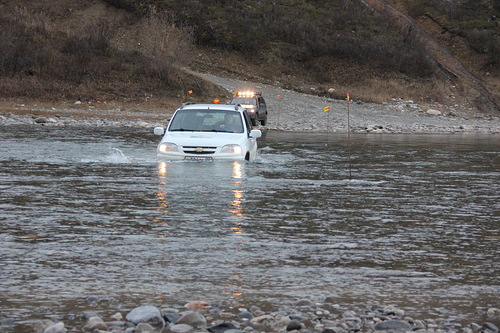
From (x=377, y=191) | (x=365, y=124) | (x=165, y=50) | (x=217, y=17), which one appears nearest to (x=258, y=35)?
(x=217, y=17)

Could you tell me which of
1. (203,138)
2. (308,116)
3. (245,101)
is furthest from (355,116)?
(203,138)

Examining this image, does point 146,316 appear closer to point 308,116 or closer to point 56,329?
point 56,329

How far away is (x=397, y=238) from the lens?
10477mm

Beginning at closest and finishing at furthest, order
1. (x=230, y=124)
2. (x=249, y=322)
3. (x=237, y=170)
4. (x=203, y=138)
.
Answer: (x=249, y=322)
(x=237, y=170)
(x=203, y=138)
(x=230, y=124)

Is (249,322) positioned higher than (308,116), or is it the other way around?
(308,116)

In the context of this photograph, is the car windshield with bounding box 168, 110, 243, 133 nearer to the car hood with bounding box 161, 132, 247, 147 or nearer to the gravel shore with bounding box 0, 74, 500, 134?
the car hood with bounding box 161, 132, 247, 147

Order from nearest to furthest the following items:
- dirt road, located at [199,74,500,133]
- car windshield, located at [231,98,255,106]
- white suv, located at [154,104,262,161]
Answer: white suv, located at [154,104,262,161], car windshield, located at [231,98,255,106], dirt road, located at [199,74,500,133]

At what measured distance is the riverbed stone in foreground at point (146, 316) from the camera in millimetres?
6410

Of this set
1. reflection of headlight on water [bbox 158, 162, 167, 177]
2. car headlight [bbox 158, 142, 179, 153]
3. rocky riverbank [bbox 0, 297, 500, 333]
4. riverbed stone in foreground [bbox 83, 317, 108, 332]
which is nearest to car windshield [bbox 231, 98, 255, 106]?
reflection of headlight on water [bbox 158, 162, 167, 177]

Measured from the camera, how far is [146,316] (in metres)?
6.46

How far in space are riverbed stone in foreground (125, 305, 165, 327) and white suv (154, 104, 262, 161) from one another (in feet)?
37.7

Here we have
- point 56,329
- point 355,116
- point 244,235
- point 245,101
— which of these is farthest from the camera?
point 355,116

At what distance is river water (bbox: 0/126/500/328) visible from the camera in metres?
7.46

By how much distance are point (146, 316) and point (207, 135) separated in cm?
1223
